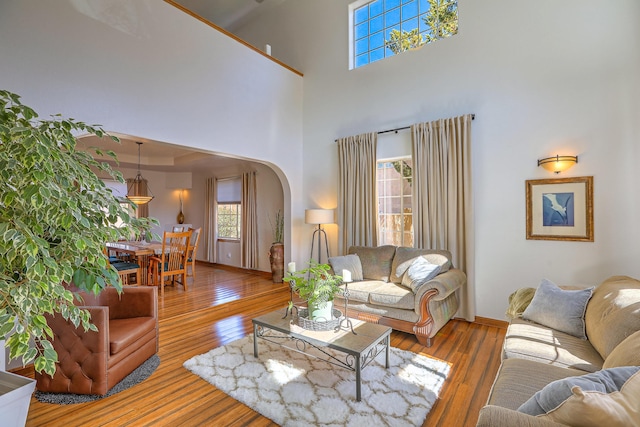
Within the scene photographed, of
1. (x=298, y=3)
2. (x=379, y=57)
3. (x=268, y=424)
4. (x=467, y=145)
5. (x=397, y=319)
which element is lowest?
(x=268, y=424)

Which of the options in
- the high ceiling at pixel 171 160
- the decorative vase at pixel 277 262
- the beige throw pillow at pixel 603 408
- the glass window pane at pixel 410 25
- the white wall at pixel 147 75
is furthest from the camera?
the high ceiling at pixel 171 160

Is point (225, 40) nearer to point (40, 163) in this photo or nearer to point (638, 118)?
point (40, 163)

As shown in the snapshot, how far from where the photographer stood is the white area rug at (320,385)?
2088mm

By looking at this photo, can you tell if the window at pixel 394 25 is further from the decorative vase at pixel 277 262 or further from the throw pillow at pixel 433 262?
the decorative vase at pixel 277 262

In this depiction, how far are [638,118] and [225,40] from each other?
4.93 meters

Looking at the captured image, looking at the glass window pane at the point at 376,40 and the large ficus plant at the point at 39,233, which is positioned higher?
the glass window pane at the point at 376,40

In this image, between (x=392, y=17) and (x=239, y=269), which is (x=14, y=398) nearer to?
(x=392, y=17)

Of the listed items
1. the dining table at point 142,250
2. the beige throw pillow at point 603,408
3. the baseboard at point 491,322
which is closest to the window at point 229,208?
the dining table at point 142,250

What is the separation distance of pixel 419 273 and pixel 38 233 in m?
3.25

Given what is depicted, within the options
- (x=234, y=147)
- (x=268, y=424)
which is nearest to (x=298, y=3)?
(x=234, y=147)

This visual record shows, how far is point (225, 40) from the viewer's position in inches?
171

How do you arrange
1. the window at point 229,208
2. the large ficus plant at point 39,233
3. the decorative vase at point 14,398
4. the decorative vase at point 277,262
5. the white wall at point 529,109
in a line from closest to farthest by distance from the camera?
the large ficus plant at point 39,233 < the decorative vase at point 14,398 < the white wall at point 529,109 < the decorative vase at point 277,262 < the window at point 229,208

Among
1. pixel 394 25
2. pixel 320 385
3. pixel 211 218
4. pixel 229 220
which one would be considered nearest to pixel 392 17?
pixel 394 25

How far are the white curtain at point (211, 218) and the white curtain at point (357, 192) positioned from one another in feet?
13.6
